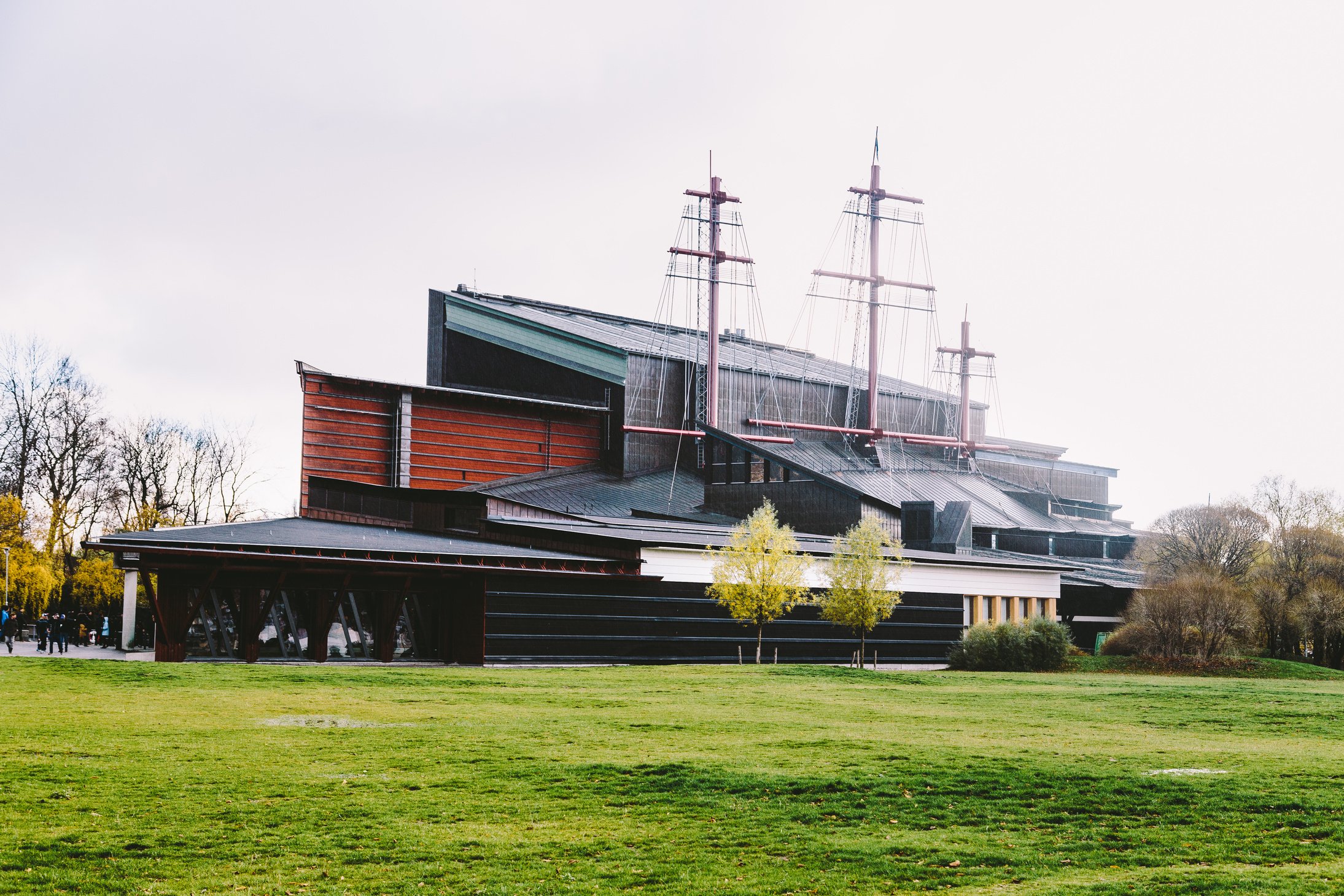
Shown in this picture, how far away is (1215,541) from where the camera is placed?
5238 centimetres

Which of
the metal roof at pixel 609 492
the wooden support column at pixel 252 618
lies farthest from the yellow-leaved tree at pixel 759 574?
the metal roof at pixel 609 492

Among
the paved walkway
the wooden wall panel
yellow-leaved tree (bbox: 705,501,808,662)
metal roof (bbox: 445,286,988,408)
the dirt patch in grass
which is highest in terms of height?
metal roof (bbox: 445,286,988,408)

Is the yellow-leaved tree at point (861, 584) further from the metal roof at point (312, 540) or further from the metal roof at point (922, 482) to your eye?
the metal roof at point (922, 482)

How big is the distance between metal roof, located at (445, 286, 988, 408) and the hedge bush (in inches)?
1014

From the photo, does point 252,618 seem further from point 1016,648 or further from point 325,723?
point 1016,648

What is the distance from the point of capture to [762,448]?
5488cm

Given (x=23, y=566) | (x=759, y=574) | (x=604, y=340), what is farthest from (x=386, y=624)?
(x=23, y=566)

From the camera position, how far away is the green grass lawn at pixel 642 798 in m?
10.7

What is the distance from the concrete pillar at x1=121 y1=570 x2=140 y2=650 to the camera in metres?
42.4

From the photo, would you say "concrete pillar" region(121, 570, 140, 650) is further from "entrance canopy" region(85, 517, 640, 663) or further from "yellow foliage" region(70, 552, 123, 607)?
"yellow foliage" region(70, 552, 123, 607)

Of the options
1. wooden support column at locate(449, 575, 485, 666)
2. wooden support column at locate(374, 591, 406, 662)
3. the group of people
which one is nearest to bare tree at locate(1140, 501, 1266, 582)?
wooden support column at locate(449, 575, 485, 666)

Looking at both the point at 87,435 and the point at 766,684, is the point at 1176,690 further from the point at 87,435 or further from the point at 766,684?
the point at 87,435

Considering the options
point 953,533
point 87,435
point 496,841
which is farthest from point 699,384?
point 496,841

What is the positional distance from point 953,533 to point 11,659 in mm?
36196
